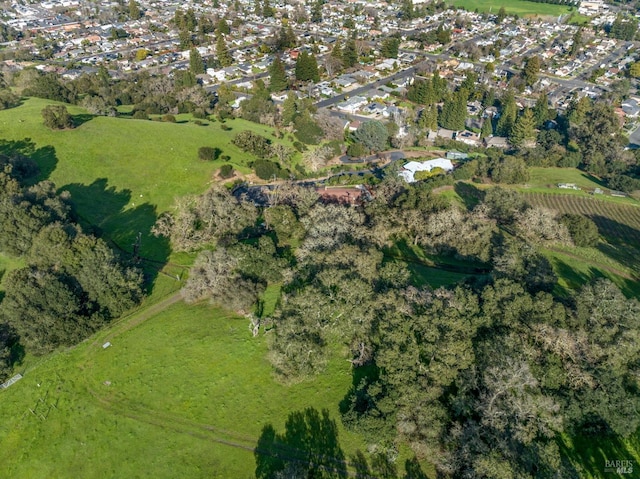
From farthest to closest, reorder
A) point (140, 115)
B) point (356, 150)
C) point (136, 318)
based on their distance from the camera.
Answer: point (140, 115), point (356, 150), point (136, 318)

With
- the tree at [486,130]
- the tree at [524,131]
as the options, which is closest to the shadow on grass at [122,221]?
the tree at [486,130]

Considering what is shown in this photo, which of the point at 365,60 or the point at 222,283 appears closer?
the point at 222,283

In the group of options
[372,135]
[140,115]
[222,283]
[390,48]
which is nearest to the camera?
[222,283]

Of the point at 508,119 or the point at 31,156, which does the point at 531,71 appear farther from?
the point at 31,156

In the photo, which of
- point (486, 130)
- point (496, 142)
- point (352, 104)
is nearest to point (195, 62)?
point (352, 104)

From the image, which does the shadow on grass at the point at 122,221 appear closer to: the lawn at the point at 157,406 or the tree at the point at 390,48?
the lawn at the point at 157,406

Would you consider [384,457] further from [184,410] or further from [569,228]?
[569,228]

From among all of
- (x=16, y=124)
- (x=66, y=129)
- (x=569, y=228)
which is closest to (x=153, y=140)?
(x=66, y=129)
